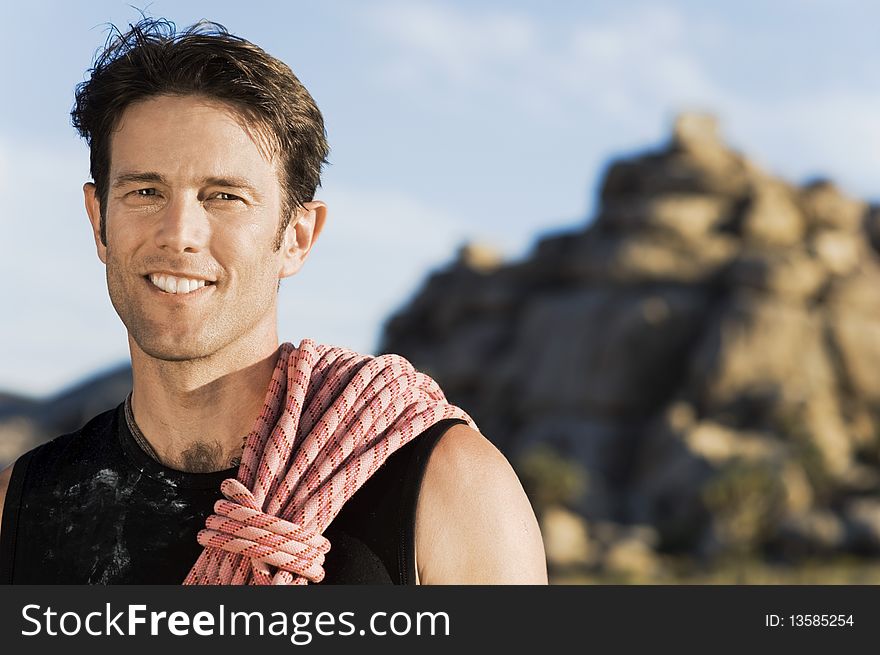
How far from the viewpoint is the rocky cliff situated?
1383 inches

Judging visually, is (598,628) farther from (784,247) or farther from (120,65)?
(784,247)

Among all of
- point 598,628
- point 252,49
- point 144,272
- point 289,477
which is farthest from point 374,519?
point 252,49

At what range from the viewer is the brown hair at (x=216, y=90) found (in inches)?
112

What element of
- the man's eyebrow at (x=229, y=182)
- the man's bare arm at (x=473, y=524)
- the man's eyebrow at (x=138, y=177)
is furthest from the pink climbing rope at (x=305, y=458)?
the man's eyebrow at (x=138, y=177)

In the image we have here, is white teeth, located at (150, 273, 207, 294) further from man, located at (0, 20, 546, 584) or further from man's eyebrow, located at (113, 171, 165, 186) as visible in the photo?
man's eyebrow, located at (113, 171, 165, 186)

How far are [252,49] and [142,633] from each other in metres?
1.48

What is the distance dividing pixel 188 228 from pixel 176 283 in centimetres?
14

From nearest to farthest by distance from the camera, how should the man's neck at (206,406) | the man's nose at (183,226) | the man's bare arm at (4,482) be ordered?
the man's nose at (183,226)
the man's neck at (206,406)
the man's bare arm at (4,482)

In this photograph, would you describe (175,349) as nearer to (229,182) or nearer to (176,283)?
(176,283)

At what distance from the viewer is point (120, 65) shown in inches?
116

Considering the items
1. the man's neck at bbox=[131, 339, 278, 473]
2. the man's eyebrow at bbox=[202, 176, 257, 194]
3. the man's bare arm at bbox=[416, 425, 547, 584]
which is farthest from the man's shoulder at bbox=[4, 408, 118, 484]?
the man's bare arm at bbox=[416, 425, 547, 584]

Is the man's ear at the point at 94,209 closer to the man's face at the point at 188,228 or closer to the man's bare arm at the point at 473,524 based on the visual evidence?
the man's face at the point at 188,228

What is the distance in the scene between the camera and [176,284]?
278 cm

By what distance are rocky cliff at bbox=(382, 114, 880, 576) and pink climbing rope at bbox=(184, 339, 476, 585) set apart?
3002cm
